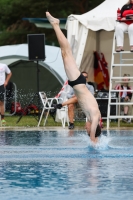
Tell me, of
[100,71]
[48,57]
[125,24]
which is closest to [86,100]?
[125,24]

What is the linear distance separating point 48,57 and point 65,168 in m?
18.3

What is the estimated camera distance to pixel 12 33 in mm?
42438

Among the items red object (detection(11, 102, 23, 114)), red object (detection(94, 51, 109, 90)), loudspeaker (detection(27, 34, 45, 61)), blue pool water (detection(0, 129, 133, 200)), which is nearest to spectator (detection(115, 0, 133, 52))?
loudspeaker (detection(27, 34, 45, 61))

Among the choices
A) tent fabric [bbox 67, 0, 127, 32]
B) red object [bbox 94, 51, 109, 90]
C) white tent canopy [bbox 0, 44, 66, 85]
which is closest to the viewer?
tent fabric [bbox 67, 0, 127, 32]

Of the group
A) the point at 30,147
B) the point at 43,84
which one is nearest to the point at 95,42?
the point at 43,84

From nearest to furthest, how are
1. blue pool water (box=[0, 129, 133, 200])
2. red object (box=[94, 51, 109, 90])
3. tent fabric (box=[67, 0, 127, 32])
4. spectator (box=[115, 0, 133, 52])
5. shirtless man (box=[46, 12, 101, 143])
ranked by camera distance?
blue pool water (box=[0, 129, 133, 200]), shirtless man (box=[46, 12, 101, 143]), spectator (box=[115, 0, 133, 52]), tent fabric (box=[67, 0, 127, 32]), red object (box=[94, 51, 109, 90])

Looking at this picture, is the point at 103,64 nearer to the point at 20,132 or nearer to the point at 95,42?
the point at 95,42

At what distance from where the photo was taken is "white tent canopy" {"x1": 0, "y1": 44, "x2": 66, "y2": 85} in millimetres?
26469

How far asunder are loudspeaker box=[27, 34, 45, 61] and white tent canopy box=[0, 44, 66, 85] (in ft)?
17.6

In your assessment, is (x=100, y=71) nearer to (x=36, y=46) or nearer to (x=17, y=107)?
(x=36, y=46)

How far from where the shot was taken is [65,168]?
357 inches

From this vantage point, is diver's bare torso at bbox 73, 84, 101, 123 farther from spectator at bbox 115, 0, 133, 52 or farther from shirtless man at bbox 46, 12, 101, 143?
spectator at bbox 115, 0, 133, 52

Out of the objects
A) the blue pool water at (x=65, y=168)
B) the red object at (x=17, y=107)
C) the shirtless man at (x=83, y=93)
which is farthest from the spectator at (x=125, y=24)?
the red object at (x=17, y=107)

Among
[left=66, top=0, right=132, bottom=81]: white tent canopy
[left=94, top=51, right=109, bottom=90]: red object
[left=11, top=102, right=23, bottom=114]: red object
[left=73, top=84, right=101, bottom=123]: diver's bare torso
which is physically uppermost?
[left=66, top=0, right=132, bottom=81]: white tent canopy
